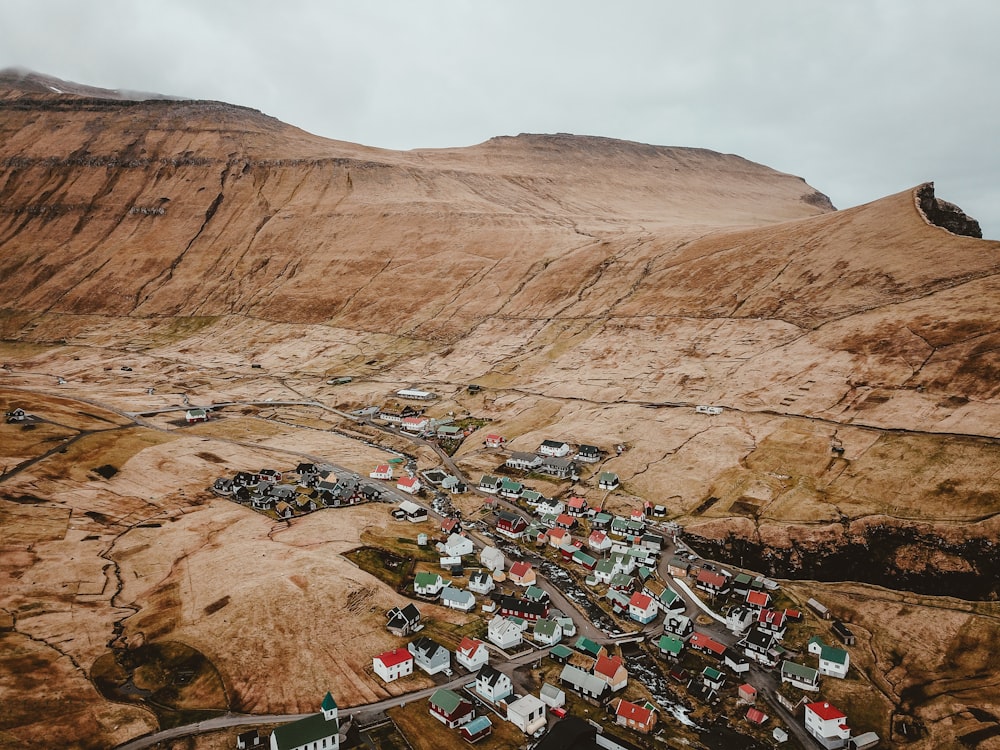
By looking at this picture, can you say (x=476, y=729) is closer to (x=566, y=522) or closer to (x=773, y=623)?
(x=773, y=623)

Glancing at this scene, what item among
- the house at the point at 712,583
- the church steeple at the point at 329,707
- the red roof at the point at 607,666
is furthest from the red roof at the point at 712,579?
the church steeple at the point at 329,707

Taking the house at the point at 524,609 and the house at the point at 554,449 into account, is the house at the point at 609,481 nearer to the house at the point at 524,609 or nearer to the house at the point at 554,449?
the house at the point at 554,449

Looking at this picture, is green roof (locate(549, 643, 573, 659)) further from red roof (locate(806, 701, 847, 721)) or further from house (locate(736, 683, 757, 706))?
red roof (locate(806, 701, 847, 721))

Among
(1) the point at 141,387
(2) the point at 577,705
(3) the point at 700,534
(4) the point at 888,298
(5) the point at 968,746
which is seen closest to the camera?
(5) the point at 968,746

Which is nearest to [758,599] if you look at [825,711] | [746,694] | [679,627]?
[679,627]

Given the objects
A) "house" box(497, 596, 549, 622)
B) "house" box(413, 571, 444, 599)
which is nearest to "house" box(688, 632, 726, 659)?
"house" box(497, 596, 549, 622)

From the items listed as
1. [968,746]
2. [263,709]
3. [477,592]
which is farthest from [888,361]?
[263,709]

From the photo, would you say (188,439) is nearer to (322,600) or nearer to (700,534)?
(322,600)
